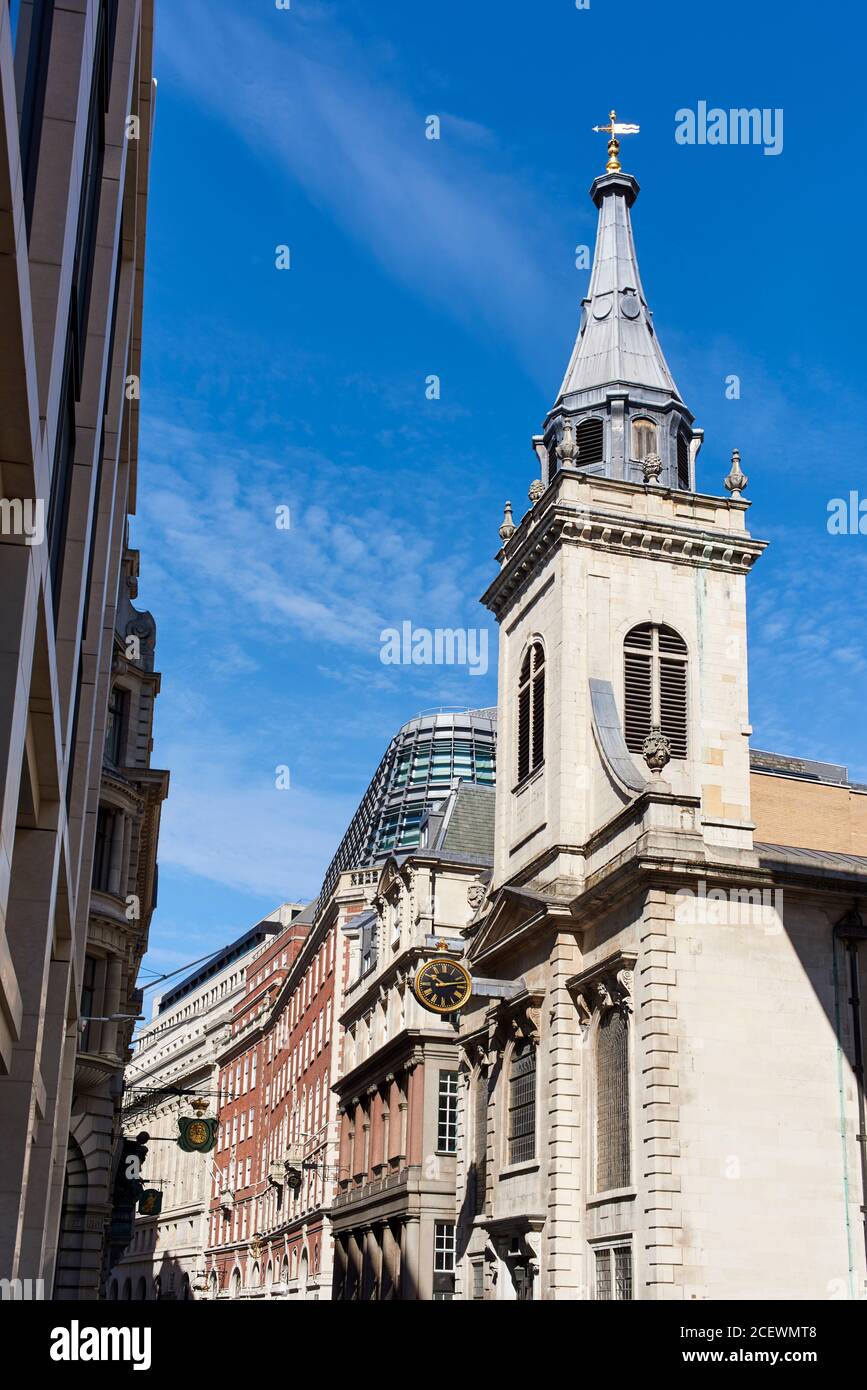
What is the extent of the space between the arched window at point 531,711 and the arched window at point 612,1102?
859cm

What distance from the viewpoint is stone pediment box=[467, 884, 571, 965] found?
35281 millimetres

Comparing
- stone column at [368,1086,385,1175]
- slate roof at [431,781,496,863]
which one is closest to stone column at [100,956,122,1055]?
slate roof at [431,781,496,863]

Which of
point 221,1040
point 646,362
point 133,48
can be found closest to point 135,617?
point 646,362

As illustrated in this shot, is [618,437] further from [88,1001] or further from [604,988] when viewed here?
[88,1001]

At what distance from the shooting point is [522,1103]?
121 feet

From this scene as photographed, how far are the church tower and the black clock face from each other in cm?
311

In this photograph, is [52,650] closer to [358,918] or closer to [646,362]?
[646,362]

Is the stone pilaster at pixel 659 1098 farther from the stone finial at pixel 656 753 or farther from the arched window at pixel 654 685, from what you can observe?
the arched window at pixel 654 685

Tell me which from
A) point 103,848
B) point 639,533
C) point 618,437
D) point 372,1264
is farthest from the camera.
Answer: point 372,1264

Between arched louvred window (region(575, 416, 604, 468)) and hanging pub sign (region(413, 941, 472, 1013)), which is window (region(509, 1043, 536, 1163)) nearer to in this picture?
hanging pub sign (region(413, 941, 472, 1013))

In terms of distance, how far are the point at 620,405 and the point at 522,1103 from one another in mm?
19704

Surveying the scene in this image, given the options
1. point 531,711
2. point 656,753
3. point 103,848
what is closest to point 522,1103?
point 656,753

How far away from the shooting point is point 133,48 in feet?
75.2

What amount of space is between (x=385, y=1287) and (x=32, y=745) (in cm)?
4187
